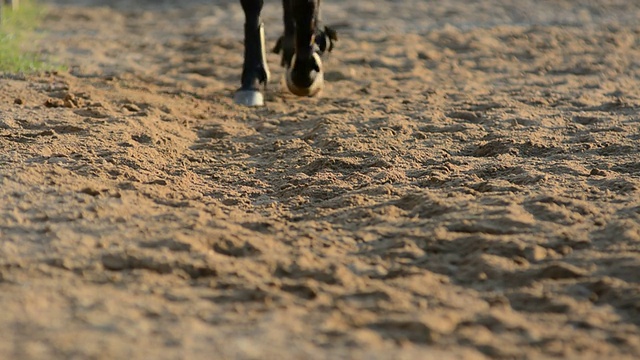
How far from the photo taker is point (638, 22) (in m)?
8.58

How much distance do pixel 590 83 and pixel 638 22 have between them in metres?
3.04

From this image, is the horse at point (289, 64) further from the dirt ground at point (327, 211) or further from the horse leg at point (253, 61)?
the dirt ground at point (327, 211)

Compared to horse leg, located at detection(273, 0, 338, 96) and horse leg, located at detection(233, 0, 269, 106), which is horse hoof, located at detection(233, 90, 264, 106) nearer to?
horse leg, located at detection(233, 0, 269, 106)

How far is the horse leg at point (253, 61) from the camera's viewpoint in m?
5.43

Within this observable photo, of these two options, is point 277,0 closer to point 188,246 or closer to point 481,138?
point 481,138

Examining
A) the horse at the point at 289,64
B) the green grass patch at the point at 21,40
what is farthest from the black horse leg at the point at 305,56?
the green grass patch at the point at 21,40

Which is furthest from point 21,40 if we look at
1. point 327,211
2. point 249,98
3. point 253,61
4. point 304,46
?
point 327,211

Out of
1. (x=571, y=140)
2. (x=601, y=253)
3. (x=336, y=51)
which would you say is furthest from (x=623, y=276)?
(x=336, y=51)

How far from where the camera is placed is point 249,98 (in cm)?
541

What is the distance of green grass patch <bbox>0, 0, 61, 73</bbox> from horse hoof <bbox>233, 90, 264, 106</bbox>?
1.29 m

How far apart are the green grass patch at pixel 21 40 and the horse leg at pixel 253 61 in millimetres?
1290

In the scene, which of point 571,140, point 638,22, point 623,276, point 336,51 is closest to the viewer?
point 623,276

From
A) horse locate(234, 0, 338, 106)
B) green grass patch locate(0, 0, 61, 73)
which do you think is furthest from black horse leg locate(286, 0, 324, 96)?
green grass patch locate(0, 0, 61, 73)

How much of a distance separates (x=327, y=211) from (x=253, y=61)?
6.94 ft
